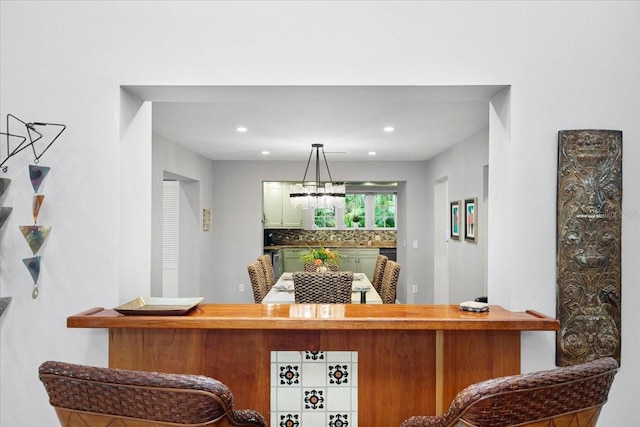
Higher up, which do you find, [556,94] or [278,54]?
[278,54]

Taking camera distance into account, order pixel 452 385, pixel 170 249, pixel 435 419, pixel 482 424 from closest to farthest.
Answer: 1. pixel 482 424
2. pixel 435 419
3. pixel 452 385
4. pixel 170 249

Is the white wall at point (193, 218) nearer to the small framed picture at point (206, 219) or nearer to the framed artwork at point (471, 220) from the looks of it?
the small framed picture at point (206, 219)

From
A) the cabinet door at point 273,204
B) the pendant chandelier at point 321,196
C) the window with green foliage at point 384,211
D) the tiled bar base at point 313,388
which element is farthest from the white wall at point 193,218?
the window with green foliage at point 384,211

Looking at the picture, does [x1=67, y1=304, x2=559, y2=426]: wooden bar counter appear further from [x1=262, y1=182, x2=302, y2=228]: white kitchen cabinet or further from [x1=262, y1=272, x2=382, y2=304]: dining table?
[x1=262, y1=182, x2=302, y2=228]: white kitchen cabinet

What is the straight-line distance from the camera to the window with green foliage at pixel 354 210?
9.72 metres

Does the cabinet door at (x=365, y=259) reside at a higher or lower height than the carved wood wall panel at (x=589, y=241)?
lower

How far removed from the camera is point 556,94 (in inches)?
78.7

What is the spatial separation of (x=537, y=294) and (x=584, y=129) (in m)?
0.77

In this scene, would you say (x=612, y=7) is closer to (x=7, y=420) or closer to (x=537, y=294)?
(x=537, y=294)

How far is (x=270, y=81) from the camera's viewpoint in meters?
2.02

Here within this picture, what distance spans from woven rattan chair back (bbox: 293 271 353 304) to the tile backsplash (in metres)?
5.80

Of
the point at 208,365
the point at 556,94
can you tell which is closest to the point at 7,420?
the point at 208,365

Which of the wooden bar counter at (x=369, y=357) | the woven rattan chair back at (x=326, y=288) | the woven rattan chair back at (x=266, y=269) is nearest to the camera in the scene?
the wooden bar counter at (x=369, y=357)

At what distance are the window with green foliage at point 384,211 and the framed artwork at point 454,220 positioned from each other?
398cm
